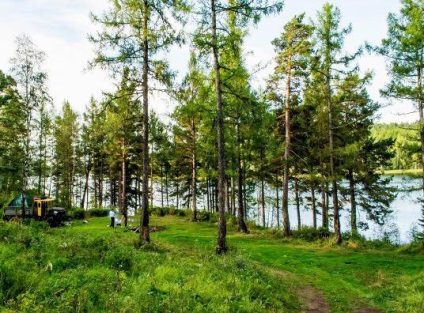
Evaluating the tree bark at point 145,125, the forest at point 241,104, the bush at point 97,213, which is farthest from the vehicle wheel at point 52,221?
the tree bark at point 145,125

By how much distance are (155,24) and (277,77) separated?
11180 millimetres

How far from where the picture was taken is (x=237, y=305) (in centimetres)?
729

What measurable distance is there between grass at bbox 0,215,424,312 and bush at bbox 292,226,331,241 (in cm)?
730

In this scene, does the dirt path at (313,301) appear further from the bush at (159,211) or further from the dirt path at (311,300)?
the bush at (159,211)

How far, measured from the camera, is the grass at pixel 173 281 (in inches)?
235

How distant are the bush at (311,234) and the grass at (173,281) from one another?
7301mm

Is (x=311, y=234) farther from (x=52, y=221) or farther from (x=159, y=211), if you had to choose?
(x=52, y=221)

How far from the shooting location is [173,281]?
8078 mm

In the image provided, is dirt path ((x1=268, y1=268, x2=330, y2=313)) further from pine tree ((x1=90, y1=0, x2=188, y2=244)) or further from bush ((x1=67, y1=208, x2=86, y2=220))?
bush ((x1=67, y1=208, x2=86, y2=220))

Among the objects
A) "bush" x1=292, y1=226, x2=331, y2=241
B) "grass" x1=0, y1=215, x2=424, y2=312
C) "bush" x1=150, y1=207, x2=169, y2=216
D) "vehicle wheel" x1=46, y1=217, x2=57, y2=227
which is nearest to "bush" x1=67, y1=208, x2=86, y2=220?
"vehicle wheel" x1=46, y1=217, x2=57, y2=227

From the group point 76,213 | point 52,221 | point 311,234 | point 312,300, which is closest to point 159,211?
point 76,213

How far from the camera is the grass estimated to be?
5.97 meters

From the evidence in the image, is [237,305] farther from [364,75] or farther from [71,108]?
[71,108]

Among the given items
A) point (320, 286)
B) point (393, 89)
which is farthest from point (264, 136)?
point (320, 286)
